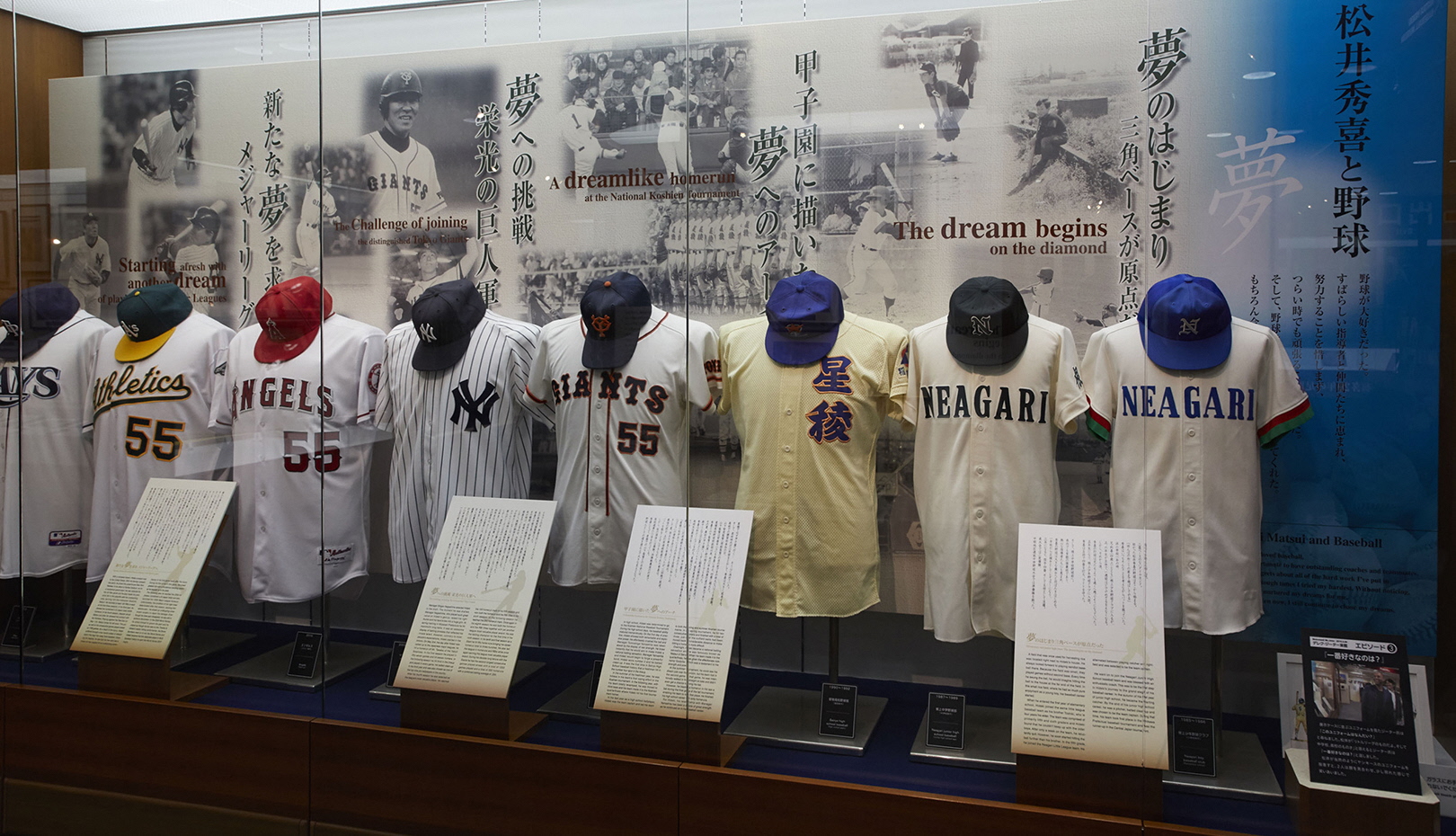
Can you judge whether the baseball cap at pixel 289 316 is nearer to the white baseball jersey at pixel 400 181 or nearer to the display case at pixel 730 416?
the display case at pixel 730 416

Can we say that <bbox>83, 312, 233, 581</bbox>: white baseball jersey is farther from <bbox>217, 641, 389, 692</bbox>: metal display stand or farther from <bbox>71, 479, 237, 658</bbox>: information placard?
<bbox>217, 641, 389, 692</bbox>: metal display stand

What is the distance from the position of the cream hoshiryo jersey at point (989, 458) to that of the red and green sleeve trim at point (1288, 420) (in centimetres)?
45

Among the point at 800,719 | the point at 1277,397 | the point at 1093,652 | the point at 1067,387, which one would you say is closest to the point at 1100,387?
the point at 1067,387

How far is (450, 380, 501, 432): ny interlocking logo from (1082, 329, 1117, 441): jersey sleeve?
1704mm

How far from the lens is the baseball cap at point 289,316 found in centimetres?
289

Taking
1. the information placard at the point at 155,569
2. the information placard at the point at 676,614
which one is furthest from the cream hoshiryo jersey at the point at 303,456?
the information placard at the point at 676,614

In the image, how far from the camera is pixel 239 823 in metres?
2.60

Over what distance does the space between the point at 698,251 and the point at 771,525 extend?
807mm

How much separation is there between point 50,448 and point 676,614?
7.49 ft

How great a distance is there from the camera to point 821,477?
8.70 feet

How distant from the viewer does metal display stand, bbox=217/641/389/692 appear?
9.08 feet

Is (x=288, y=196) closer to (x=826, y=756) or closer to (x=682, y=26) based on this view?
(x=682, y=26)

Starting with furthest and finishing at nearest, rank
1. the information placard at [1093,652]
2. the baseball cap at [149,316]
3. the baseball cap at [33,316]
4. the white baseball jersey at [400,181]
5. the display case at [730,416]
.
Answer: the baseball cap at [33,316] → the baseball cap at [149,316] → the white baseball jersey at [400,181] → the display case at [730,416] → the information placard at [1093,652]

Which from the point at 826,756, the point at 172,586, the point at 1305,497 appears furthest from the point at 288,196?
the point at 1305,497
